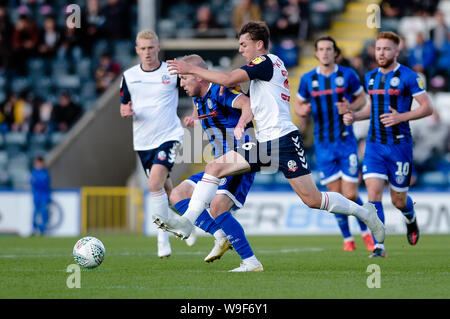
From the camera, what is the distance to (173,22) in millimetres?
23047

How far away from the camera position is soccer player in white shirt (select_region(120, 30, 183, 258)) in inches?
403

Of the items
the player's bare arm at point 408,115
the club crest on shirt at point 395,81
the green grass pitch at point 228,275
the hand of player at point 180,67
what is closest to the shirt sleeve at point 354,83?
the club crest on shirt at point 395,81

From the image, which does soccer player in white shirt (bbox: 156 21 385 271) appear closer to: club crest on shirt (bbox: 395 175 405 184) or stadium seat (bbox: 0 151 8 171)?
club crest on shirt (bbox: 395 175 405 184)

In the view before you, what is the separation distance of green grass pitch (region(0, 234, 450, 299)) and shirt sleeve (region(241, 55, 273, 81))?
171 centimetres

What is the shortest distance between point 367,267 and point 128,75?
12.5 ft

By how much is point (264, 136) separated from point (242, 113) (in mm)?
342

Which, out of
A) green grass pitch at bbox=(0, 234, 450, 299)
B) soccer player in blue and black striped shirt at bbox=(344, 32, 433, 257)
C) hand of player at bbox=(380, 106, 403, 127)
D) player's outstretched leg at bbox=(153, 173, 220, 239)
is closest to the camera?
green grass pitch at bbox=(0, 234, 450, 299)

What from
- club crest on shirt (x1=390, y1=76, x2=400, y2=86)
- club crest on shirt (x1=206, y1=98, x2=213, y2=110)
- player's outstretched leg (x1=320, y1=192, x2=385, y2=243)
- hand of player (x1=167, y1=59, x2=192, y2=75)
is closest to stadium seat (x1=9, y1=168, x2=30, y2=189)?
club crest on shirt (x1=390, y1=76, x2=400, y2=86)

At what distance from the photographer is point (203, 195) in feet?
24.9

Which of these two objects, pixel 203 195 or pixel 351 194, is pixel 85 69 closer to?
pixel 351 194

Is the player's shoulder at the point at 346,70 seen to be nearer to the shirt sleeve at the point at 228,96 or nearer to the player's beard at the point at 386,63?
the player's beard at the point at 386,63

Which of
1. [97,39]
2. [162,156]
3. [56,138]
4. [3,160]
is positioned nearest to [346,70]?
[162,156]
